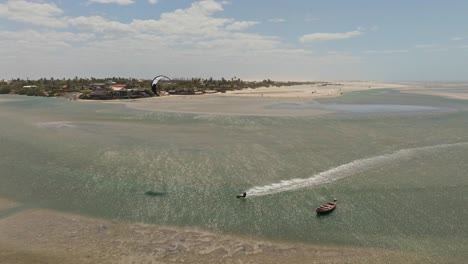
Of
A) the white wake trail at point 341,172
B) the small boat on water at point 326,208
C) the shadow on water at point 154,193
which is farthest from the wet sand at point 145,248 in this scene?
the white wake trail at point 341,172

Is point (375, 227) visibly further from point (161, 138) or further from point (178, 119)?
point (178, 119)

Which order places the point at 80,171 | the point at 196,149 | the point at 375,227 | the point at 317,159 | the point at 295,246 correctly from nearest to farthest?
1. the point at 295,246
2. the point at 375,227
3. the point at 80,171
4. the point at 317,159
5. the point at 196,149

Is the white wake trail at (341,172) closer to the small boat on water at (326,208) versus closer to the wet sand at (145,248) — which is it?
the small boat on water at (326,208)

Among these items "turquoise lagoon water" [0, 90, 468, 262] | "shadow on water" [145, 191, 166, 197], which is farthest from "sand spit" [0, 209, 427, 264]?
"shadow on water" [145, 191, 166, 197]

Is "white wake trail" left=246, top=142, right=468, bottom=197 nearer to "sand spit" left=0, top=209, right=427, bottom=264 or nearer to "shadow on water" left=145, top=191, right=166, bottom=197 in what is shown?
"shadow on water" left=145, top=191, right=166, bottom=197

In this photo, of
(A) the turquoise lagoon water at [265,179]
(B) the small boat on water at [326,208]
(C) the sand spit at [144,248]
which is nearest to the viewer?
(C) the sand spit at [144,248]

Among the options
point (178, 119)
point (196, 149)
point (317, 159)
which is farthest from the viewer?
point (178, 119)

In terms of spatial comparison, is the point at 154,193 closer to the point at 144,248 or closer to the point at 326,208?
the point at 144,248

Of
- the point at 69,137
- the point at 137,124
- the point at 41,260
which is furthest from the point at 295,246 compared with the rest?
the point at 137,124
